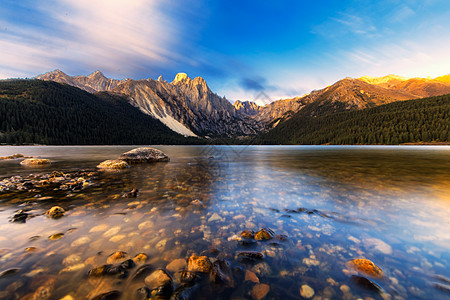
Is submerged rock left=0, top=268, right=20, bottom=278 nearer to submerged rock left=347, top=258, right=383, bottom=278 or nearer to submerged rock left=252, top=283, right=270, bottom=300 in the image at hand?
submerged rock left=252, top=283, right=270, bottom=300

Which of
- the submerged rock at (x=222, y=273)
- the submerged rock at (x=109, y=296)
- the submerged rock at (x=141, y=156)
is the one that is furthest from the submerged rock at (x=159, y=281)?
the submerged rock at (x=141, y=156)

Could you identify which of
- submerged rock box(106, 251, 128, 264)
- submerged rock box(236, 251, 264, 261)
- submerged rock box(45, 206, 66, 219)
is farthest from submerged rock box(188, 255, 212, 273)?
submerged rock box(45, 206, 66, 219)

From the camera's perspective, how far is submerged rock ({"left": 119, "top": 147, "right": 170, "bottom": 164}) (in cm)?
2728

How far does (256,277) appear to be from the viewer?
156 inches

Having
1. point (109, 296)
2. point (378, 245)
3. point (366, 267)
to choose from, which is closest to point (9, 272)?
point (109, 296)


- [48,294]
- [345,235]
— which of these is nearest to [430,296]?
[345,235]

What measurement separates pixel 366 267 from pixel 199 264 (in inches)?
149

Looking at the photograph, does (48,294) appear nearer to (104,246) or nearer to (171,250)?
(104,246)

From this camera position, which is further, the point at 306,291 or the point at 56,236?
the point at 56,236

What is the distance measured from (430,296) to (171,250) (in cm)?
544

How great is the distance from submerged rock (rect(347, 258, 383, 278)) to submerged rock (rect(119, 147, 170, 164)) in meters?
28.1

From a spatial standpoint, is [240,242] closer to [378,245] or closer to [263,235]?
[263,235]

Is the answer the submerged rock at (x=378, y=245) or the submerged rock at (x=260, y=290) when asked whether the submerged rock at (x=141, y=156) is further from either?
the submerged rock at (x=378, y=245)

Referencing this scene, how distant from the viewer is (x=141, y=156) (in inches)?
1104
